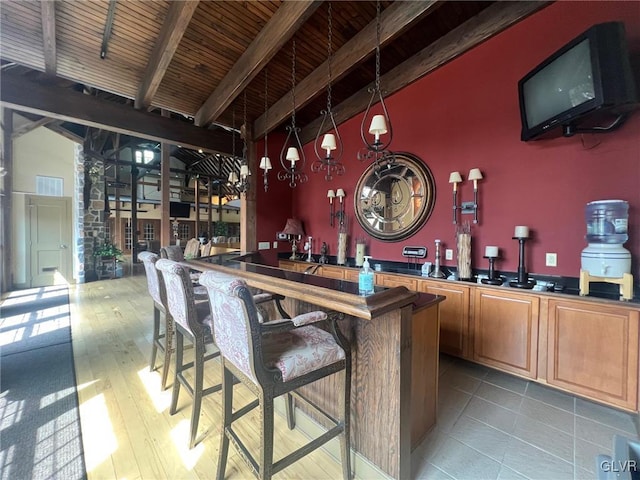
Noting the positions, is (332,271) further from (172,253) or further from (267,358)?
(267,358)

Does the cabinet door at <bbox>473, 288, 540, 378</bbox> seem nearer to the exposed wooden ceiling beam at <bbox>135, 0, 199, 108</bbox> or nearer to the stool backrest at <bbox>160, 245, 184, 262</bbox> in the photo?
the stool backrest at <bbox>160, 245, 184, 262</bbox>

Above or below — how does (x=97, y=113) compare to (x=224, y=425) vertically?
above

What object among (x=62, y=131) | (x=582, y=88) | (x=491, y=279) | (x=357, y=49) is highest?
(x=62, y=131)

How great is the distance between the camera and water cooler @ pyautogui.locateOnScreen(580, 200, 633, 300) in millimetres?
1959

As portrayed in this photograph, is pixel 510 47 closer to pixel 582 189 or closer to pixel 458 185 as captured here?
pixel 458 185

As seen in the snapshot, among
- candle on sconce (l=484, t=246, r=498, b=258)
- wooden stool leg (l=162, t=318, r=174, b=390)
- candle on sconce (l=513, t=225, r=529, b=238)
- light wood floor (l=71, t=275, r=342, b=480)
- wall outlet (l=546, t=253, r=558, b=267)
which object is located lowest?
light wood floor (l=71, t=275, r=342, b=480)

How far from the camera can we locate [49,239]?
6.25 m

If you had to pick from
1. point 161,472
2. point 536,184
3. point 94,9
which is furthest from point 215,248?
point 536,184

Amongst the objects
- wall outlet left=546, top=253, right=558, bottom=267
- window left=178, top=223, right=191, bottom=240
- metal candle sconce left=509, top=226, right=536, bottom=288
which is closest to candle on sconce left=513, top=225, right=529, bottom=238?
metal candle sconce left=509, top=226, right=536, bottom=288

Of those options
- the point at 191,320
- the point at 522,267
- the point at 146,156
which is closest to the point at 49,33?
the point at 191,320

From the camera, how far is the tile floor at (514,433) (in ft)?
4.98

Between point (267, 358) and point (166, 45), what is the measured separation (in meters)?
3.05

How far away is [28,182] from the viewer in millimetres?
5855

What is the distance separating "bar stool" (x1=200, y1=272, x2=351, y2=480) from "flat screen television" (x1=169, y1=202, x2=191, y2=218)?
39.7ft
